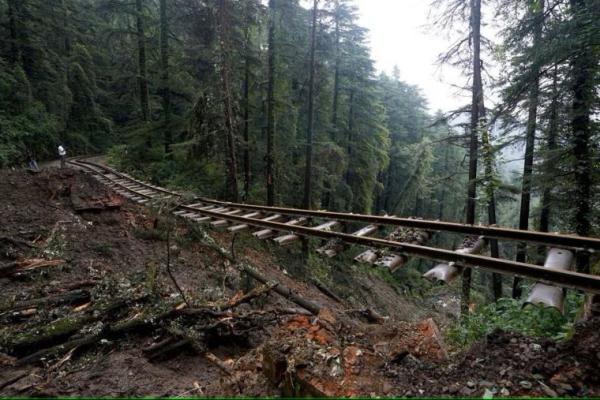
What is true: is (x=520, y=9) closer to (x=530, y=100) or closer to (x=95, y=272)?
(x=530, y=100)

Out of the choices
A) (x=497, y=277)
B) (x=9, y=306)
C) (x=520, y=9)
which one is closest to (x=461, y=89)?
(x=520, y=9)

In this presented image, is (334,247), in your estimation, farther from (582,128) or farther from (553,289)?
(582,128)

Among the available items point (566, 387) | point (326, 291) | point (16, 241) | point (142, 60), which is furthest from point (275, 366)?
point (142, 60)

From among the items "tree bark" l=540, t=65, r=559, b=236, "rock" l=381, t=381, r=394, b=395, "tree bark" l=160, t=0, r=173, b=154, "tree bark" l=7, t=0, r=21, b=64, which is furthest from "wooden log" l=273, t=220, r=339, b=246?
"tree bark" l=7, t=0, r=21, b=64

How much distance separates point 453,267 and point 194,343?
363 centimetres

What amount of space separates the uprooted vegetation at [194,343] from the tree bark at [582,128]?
650cm

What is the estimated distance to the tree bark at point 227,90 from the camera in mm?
11602

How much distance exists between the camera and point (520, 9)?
9875 millimetres

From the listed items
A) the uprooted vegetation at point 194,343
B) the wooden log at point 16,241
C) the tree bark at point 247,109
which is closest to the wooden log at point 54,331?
the uprooted vegetation at point 194,343

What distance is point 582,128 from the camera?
776 centimetres

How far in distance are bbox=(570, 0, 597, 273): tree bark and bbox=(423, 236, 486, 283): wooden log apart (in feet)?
17.3

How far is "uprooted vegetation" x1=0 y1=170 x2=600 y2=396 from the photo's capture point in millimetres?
2748

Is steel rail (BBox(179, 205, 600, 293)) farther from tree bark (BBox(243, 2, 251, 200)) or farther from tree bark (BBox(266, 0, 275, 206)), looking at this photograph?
tree bark (BBox(243, 2, 251, 200))

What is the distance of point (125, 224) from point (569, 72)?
13.0 meters
